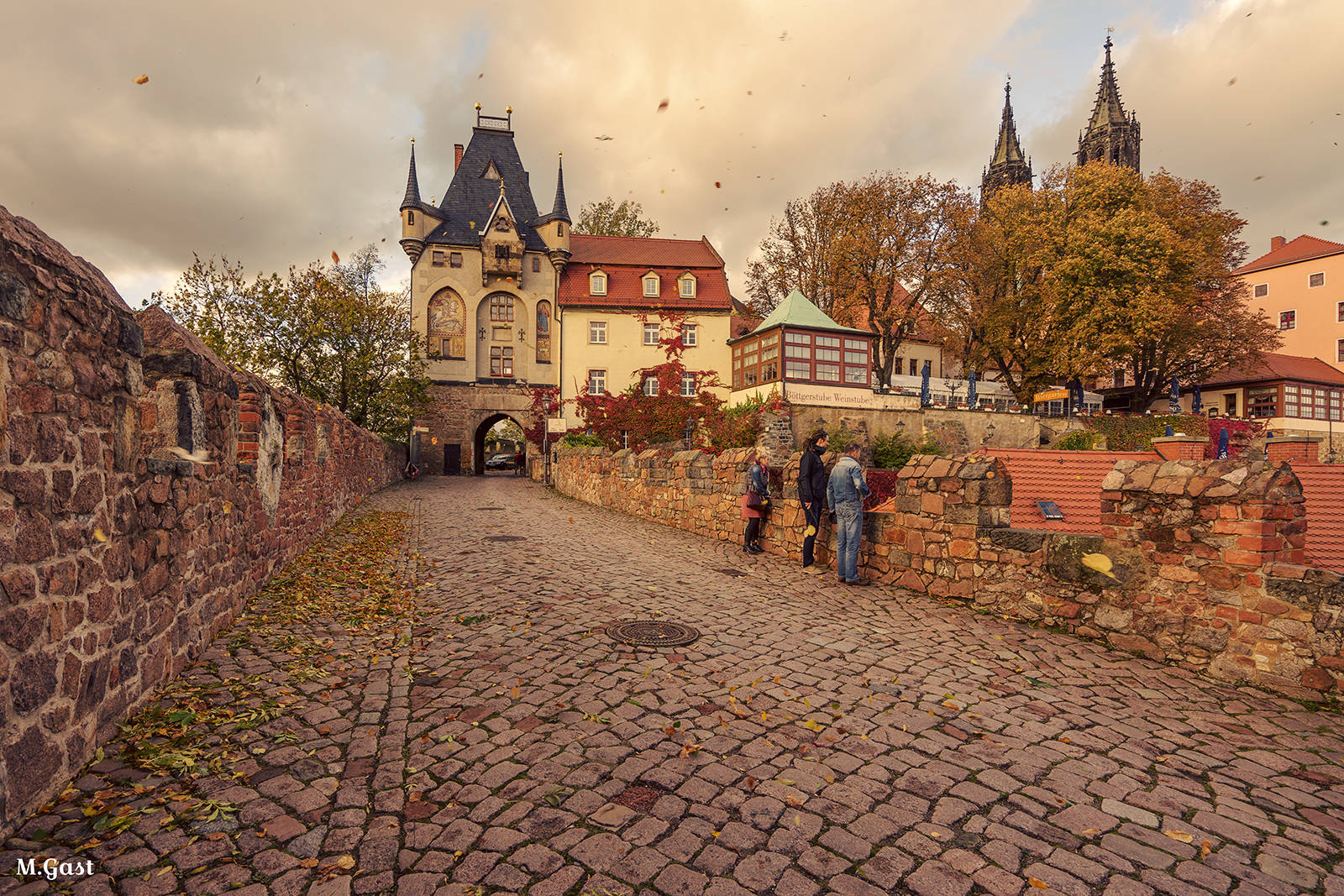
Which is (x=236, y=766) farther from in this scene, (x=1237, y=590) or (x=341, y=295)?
(x=341, y=295)

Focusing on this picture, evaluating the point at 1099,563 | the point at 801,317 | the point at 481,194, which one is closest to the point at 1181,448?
the point at 1099,563

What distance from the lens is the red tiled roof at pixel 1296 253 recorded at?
48.7m

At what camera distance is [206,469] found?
4770 millimetres

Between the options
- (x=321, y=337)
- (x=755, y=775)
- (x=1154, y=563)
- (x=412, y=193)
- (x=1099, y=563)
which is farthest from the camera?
(x=412, y=193)

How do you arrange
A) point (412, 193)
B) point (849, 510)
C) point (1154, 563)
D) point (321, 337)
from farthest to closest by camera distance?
1. point (412, 193)
2. point (321, 337)
3. point (849, 510)
4. point (1154, 563)

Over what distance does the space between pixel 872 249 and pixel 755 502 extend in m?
27.7

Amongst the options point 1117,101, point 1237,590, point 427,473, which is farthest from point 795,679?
point 1117,101

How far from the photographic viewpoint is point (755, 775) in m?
3.22

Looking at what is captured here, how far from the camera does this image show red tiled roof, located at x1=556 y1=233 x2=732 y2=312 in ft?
131

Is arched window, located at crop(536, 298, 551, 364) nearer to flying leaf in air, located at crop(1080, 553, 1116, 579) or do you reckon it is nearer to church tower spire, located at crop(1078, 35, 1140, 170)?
flying leaf in air, located at crop(1080, 553, 1116, 579)

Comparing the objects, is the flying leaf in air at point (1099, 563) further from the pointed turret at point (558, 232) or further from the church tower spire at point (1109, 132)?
the church tower spire at point (1109, 132)

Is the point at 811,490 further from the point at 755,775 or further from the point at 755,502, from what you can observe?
the point at 755,775

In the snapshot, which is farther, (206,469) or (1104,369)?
(1104,369)

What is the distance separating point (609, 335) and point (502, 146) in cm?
1610
